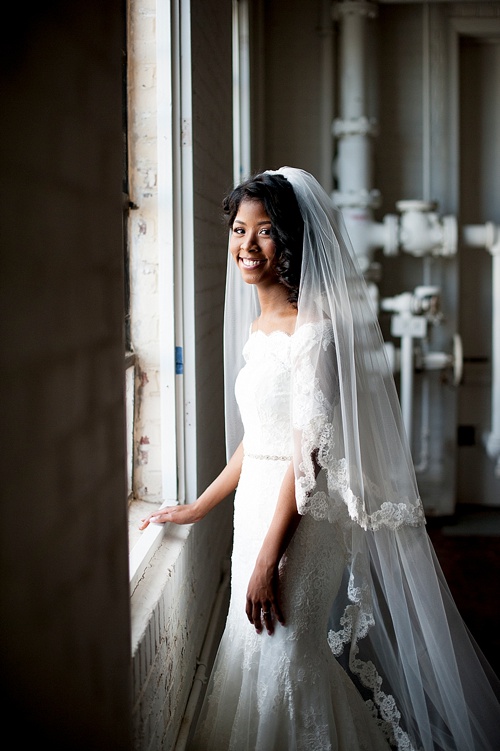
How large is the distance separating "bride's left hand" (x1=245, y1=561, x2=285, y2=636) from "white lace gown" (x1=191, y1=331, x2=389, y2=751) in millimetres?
35

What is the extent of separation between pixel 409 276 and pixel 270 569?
362 cm

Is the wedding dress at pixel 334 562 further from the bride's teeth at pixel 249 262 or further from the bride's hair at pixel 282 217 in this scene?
the bride's teeth at pixel 249 262

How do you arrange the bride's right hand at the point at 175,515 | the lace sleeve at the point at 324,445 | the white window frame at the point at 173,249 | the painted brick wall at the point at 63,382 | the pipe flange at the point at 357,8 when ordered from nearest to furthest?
the painted brick wall at the point at 63,382 < the lace sleeve at the point at 324,445 < the bride's right hand at the point at 175,515 < the white window frame at the point at 173,249 < the pipe flange at the point at 357,8

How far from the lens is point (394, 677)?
2279 millimetres

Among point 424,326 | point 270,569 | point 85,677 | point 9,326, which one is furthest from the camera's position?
point 424,326

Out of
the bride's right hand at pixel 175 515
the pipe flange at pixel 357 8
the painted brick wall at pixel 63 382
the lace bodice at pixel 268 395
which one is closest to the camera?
the painted brick wall at pixel 63 382

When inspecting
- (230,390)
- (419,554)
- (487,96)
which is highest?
(487,96)

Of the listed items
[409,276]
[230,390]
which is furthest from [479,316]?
[230,390]

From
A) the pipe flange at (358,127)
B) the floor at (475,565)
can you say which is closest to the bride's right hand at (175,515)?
the floor at (475,565)

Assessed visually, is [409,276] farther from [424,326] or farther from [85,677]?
[85,677]

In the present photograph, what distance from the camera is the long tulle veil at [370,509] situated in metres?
1.96

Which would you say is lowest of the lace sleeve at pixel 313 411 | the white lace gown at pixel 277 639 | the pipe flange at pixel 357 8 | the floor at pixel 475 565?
the floor at pixel 475 565

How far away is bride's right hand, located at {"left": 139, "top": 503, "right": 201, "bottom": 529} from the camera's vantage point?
226cm

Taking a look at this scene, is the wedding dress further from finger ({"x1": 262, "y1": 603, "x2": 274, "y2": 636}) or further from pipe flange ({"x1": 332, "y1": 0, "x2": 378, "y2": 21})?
pipe flange ({"x1": 332, "y1": 0, "x2": 378, "y2": 21})
